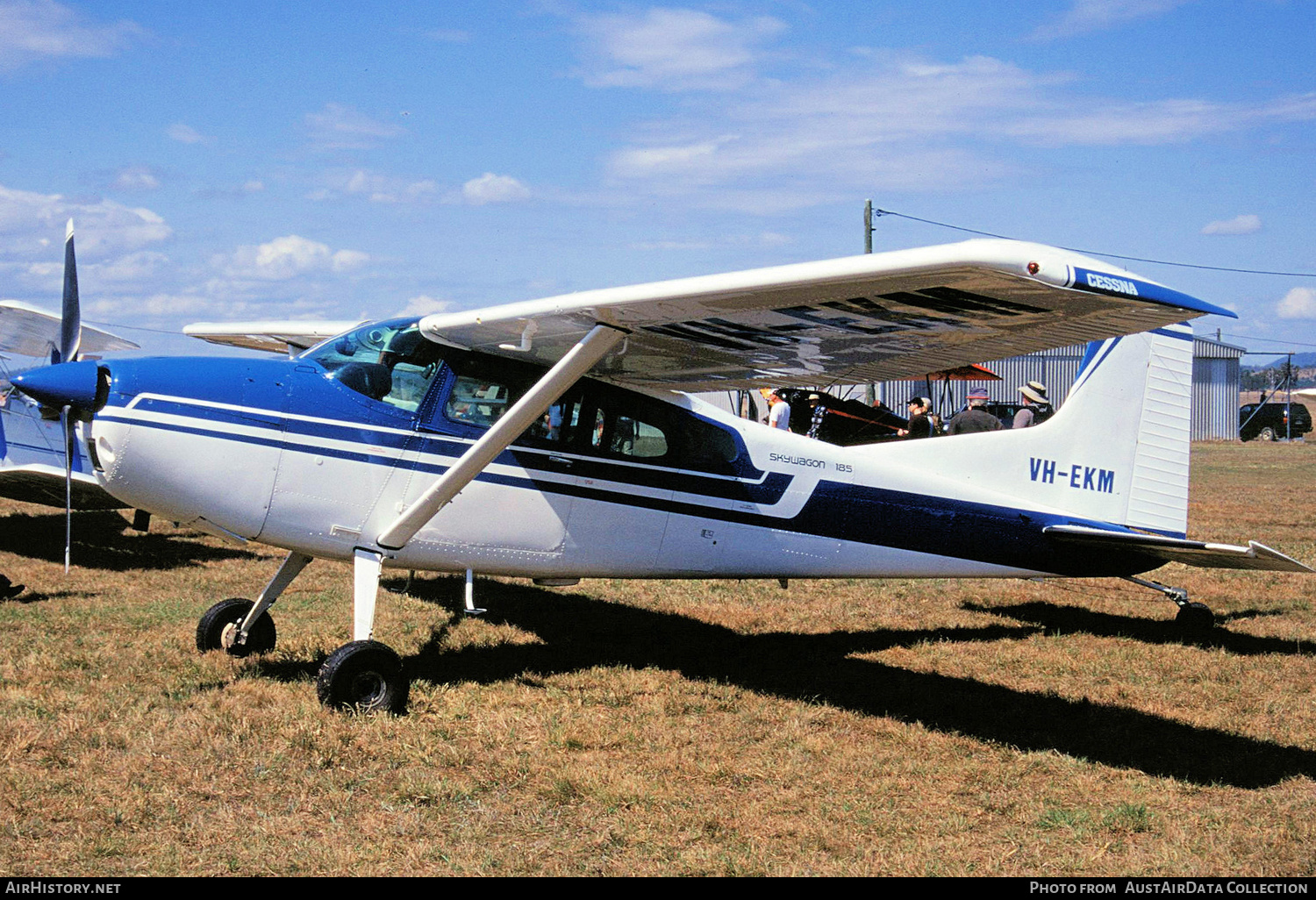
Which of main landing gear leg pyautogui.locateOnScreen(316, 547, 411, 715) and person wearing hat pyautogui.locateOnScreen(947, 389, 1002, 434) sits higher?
person wearing hat pyautogui.locateOnScreen(947, 389, 1002, 434)

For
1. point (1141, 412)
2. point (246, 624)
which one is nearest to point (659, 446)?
point (246, 624)

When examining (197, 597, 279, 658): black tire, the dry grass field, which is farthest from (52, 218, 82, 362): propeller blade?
(197, 597, 279, 658): black tire

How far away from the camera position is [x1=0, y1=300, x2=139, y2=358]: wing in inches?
521

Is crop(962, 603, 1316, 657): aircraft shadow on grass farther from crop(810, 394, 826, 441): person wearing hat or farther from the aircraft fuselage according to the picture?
crop(810, 394, 826, 441): person wearing hat

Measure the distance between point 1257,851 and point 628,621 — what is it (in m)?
5.41

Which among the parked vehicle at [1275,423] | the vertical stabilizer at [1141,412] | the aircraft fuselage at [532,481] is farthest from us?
the parked vehicle at [1275,423]

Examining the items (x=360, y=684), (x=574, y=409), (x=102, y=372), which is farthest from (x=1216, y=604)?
(x=102, y=372)

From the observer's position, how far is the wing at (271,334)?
919 cm

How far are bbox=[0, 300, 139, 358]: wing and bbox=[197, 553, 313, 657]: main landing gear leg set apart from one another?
22.5ft

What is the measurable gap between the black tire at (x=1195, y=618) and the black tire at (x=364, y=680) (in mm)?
6333

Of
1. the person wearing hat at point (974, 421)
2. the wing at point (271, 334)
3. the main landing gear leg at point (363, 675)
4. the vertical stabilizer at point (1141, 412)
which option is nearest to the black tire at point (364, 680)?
the main landing gear leg at point (363, 675)

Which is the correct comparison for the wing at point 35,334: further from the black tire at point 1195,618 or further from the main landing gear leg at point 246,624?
the black tire at point 1195,618

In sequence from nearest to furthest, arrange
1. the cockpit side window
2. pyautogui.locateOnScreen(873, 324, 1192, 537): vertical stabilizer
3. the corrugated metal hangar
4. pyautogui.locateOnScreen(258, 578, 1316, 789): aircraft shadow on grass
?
pyautogui.locateOnScreen(258, 578, 1316, 789): aircraft shadow on grass, the cockpit side window, pyautogui.locateOnScreen(873, 324, 1192, 537): vertical stabilizer, the corrugated metal hangar

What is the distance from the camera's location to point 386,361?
6.40m
